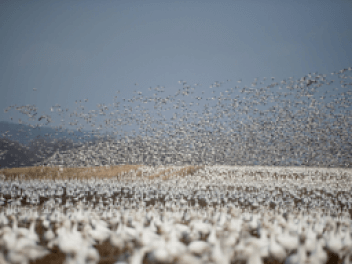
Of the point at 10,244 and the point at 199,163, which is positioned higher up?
the point at 10,244

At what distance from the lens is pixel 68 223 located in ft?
23.6

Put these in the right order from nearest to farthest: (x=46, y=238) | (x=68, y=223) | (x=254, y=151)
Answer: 1. (x=46, y=238)
2. (x=68, y=223)
3. (x=254, y=151)

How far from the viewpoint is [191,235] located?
6434 mm

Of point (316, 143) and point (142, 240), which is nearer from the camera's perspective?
point (142, 240)

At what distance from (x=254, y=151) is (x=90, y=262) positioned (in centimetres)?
3749

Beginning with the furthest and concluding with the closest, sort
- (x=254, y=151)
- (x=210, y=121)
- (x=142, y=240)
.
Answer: (x=254, y=151) < (x=210, y=121) < (x=142, y=240)

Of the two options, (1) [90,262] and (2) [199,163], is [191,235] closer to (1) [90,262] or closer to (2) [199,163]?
(1) [90,262]

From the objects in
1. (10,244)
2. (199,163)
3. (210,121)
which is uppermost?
(210,121)

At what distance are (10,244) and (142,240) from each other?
2.77m

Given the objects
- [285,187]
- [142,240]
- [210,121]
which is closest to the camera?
[142,240]

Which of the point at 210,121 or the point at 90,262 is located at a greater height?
the point at 210,121

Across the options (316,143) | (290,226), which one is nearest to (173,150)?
(316,143)

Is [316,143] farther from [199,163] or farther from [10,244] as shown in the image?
[10,244]

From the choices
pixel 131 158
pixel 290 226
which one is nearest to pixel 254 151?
pixel 131 158
